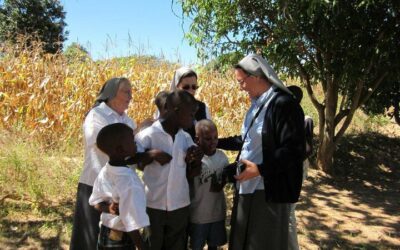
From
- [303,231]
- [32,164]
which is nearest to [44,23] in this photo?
[32,164]

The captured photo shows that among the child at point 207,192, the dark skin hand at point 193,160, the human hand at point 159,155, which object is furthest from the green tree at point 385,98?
the human hand at point 159,155

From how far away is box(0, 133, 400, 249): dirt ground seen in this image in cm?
418

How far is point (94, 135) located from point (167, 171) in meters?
0.56

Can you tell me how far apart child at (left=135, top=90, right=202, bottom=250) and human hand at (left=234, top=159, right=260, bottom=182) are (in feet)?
1.03

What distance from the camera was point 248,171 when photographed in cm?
238

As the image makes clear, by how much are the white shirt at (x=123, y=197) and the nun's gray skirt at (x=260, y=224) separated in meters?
0.66

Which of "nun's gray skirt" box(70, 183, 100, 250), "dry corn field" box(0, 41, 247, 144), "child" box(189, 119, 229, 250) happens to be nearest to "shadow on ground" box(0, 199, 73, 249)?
"nun's gray skirt" box(70, 183, 100, 250)

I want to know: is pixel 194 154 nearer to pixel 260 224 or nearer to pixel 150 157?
pixel 150 157

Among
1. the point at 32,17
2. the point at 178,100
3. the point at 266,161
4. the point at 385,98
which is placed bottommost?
the point at 266,161

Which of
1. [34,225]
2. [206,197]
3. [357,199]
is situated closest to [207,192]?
[206,197]

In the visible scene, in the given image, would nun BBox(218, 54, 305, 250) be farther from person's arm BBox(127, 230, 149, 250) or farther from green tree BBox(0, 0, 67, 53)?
green tree BBox(0, 0, 67, 53)

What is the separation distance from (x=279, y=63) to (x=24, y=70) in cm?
428

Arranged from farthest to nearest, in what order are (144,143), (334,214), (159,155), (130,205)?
1. (334,214)
2. (144,143)
3. (159,155)
4. (130,205)

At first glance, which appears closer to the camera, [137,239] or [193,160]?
[137,239]
